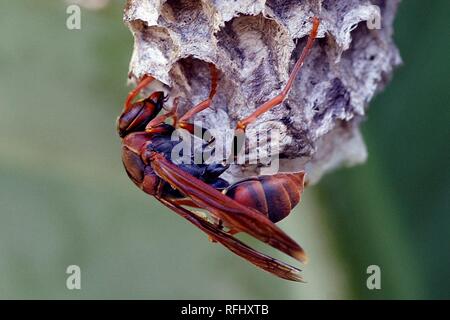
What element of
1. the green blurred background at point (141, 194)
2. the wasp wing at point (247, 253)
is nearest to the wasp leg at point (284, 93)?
the wasp wing at point (247, 253)

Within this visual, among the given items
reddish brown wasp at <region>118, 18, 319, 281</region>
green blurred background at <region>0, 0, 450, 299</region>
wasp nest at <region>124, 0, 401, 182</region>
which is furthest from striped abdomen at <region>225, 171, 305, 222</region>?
green blurred background at <region>0, 0, 450, 299</region>

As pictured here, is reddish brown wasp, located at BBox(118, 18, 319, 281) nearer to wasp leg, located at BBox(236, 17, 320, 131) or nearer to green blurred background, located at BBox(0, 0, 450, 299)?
wasp leg, located at BBox(236, 17, 320, 131)

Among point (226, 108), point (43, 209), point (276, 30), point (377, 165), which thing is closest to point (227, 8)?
point (276, 30)

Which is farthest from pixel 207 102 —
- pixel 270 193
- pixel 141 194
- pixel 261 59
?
pixel 141 194

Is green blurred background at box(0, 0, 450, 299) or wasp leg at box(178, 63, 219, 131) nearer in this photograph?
wasp leg at box(178, 63, 219, 131)

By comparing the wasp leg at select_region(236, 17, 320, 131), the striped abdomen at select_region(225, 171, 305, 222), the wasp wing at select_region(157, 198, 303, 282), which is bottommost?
the wasp wing at select_region(157, 198, 303, 282)

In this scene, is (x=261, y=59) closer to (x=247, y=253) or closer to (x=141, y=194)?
(x=247, y=253)
